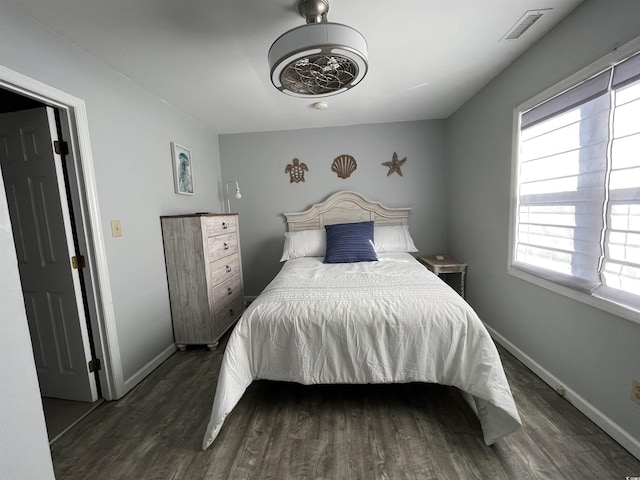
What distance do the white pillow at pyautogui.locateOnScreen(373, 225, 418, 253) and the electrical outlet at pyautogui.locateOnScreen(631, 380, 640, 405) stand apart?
6.13 ft

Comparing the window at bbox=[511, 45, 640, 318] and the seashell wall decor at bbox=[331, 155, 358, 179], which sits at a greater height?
the seashell wall decor at bbox=[331, 155, 358, 179]

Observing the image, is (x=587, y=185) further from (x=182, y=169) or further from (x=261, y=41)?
(x=182, y=169)

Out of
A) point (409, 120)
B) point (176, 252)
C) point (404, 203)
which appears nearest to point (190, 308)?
point (176, 252)

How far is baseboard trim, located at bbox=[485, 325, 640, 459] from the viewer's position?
122 centimetres

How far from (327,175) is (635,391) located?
2.92 meters

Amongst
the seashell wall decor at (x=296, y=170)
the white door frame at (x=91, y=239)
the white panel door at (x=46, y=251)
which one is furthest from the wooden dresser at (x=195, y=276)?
the seashell wall decor at (x=296, y=170)

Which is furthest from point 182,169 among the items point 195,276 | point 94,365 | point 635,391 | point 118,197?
point 635,391

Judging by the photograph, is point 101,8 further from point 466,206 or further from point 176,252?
point 466,206

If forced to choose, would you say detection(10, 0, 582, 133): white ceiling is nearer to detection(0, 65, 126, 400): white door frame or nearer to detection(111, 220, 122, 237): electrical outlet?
detection(0, 65, 126, 400): white door frame

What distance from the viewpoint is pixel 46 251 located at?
5.31ft

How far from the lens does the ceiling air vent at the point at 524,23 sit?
4.63 feet

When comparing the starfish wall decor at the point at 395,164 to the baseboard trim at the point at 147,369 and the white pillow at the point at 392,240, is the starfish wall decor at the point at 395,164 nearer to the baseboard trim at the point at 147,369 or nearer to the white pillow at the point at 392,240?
→ the white pillow at the point at 392,240

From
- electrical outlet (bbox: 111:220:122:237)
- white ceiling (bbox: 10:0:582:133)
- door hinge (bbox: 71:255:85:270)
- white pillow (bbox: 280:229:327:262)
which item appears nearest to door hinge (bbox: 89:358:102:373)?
door hinge (bbox: 71:255:85:270)

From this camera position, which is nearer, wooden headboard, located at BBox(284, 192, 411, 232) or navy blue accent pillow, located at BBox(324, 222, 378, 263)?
navy blue accent pillow, located at BBox(324, 222, 378, 263)
